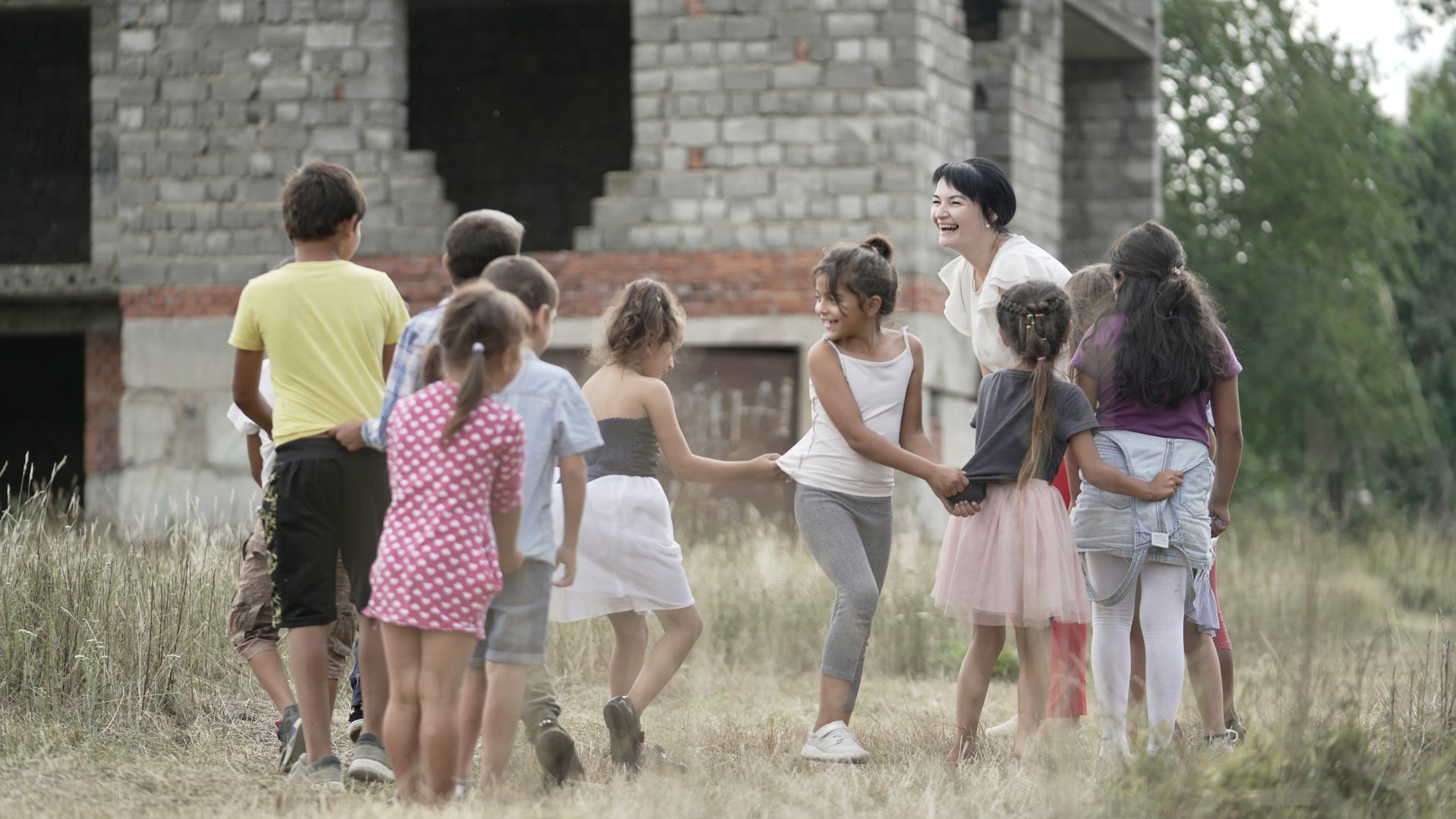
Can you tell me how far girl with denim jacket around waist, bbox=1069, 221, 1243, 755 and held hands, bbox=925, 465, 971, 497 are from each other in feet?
1.19

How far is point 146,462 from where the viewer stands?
42.3ft

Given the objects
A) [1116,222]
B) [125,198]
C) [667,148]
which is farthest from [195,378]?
[1116,222]

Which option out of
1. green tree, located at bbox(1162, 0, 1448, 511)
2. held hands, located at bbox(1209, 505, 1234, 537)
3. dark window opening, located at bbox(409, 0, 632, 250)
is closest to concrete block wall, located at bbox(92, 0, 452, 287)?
dark window opening, located at bbox(409, 0, 632, 250)

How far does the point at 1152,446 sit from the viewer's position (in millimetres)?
4883

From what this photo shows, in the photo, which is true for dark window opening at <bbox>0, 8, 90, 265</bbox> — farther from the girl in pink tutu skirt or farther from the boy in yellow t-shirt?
the girl in pink tutu skirt

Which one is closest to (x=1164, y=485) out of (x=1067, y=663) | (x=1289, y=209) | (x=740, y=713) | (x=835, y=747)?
(x=1067, y=663)

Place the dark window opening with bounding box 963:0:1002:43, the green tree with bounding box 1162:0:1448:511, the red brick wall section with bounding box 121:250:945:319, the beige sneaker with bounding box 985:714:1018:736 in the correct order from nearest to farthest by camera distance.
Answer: the beige sneaker with bounding box 985:714:1018:736, the red brick wall section with bounding box 121:250:945:319, the dark window opening with bounding box 963:0:1002:43, the green tree with bounding box 1162:0:1448:511

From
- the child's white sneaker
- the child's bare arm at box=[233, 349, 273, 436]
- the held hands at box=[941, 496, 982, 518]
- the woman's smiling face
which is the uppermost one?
A: the woman's smiling face

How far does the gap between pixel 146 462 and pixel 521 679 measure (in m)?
9.55

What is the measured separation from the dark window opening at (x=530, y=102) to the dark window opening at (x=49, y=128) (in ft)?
11.3

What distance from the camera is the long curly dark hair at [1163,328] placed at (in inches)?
191

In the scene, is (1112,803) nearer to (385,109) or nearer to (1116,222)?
(385,109)

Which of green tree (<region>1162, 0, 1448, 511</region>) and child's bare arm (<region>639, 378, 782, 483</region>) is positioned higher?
green tree (<region>1162, 0, 1448, 511</region>)

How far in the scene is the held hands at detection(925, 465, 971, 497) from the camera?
488cm
